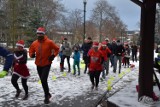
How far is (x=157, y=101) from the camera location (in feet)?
27.9

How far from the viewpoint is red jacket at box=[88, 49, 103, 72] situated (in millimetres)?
→ 11469

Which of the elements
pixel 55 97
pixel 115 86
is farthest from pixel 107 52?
pixel 55 97

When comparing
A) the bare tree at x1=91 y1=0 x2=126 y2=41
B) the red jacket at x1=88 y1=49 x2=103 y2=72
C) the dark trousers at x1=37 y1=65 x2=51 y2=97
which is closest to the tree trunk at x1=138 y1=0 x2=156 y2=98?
the dark trousers at x1=37 y1=65 x2=51 y2=97

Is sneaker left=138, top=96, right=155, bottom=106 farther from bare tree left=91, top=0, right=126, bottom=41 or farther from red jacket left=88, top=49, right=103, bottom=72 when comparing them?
bare tree left=91, top=0, right=126, bottom=41

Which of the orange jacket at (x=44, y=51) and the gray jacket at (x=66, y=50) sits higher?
the orange jacket at (x=44, y=51)

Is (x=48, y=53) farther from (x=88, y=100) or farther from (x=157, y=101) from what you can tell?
(x=157, y=101)

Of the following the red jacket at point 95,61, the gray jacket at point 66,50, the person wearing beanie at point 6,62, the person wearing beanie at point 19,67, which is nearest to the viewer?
the person wearing beanie at point 6,62

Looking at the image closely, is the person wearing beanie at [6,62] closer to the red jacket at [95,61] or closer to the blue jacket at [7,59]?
the blue jacket at [7,59]

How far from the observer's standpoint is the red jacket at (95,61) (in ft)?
37.6

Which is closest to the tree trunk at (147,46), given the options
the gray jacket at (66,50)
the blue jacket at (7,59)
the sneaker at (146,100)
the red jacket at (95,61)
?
the sneaker at (146,100)

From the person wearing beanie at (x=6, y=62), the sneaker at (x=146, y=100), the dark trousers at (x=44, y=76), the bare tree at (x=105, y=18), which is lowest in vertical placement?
the sneaker at (x=146, y=100)

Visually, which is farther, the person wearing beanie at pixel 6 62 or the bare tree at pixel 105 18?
the bare tree at pixel 105 18

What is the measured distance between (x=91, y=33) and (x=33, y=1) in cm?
1766

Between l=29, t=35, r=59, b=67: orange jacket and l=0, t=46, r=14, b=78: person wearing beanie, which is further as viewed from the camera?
l=29, t=35, r=59, b=67: orange jacket
